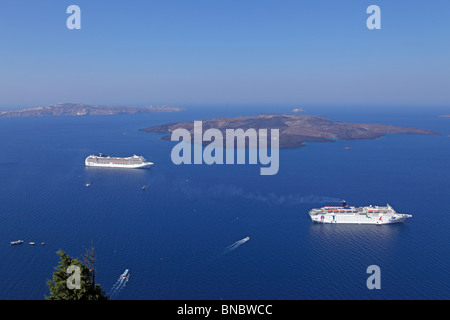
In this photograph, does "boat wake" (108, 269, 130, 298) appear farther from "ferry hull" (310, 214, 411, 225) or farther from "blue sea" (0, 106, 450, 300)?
"ferry hull" (310, 214, 411, 225)

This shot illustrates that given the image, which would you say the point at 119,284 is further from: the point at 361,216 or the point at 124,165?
the point at 124,165

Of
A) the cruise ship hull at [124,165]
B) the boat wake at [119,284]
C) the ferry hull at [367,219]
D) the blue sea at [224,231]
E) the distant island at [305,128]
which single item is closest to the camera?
the boat wake at [119,284]

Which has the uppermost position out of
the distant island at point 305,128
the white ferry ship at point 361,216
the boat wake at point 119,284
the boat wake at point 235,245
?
the distant island at point 305,128

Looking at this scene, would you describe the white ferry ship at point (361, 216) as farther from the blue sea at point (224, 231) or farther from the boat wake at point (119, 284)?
the boat wake at point (119, 284)

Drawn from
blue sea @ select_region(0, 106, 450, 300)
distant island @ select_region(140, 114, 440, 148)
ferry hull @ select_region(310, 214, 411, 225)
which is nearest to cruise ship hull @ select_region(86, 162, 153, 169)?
blue sea @ select_region(0, 106, 450, 300)

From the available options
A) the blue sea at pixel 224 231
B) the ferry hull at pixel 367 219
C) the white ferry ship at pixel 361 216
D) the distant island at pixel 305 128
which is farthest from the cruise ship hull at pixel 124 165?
the distant island at pixel 305 128

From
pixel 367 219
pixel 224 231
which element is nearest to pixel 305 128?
pixel 367 219

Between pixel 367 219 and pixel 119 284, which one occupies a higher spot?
pixel 367 219
